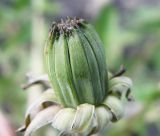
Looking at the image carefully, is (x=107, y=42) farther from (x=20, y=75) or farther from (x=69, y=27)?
(x=69, y=27)

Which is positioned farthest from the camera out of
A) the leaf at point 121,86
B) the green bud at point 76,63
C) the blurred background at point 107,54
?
the blurred background at point 107,54

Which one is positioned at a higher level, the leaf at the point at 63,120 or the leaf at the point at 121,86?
the leaf at the point at 121,86

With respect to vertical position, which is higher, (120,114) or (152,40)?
(120,114)

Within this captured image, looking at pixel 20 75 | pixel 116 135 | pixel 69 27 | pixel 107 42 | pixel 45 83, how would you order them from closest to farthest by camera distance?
1. pixel 69 27
2. pixel 45 83
3. pixel 116 135
4. pixel 107 42
5. pixel 20 75

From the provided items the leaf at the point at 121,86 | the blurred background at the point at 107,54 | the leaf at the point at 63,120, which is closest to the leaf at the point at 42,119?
the leaf at the point at 63,120

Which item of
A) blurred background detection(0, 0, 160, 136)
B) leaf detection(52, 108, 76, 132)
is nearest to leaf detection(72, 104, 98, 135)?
leaf detection(52, 108, 76, 132)

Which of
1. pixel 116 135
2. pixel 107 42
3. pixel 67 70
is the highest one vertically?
pixel 67 70

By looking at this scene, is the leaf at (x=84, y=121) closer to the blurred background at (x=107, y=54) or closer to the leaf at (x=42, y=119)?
the leaf at (x=42, y=119)

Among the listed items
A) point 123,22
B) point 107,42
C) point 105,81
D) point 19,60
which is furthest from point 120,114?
point 123,22

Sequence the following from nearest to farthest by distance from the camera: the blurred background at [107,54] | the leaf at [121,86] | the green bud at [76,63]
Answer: the green bud at [76,63], the leaf at [121,86], the blurred background at [107,54]
